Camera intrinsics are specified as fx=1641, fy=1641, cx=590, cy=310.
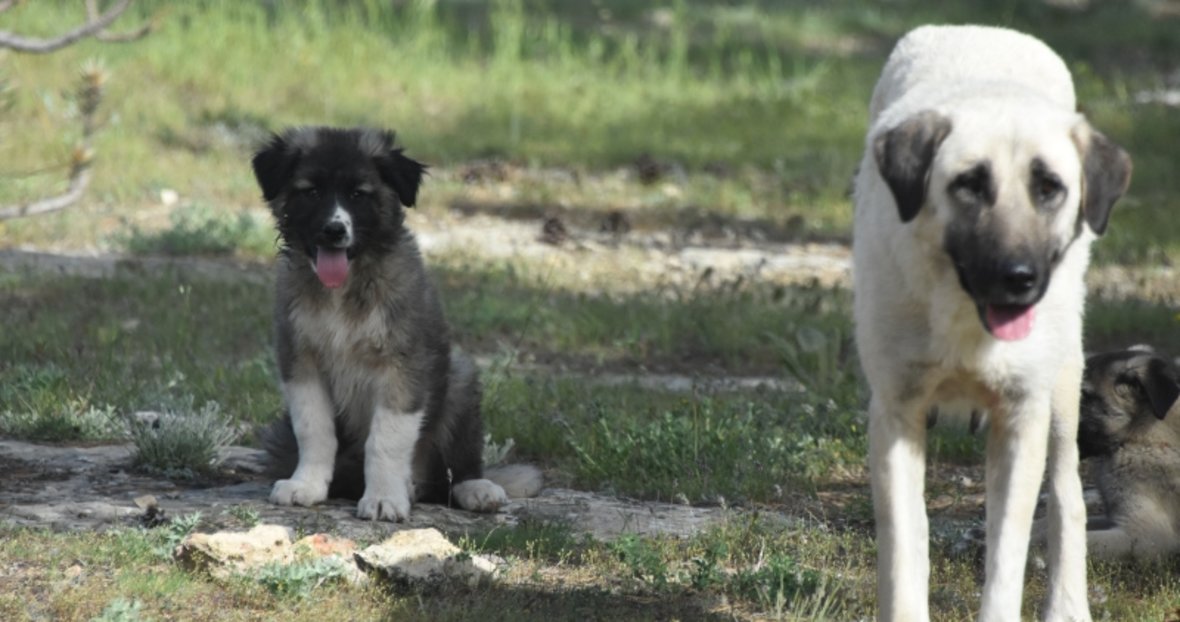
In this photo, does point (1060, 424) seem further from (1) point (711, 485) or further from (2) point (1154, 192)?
(2) point (1154, 192)

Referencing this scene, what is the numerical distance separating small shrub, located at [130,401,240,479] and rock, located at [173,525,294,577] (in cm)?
144

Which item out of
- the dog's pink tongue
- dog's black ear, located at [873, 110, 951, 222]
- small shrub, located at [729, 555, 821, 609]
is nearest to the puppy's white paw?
small shrub, located at [729, 555, 821, 609]

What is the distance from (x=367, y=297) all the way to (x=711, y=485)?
1.59 metres

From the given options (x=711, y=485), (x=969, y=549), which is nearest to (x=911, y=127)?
(x=969, y=549)

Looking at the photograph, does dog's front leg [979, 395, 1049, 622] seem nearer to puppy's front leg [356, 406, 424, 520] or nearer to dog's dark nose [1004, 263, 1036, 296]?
dog's dark nose [1004, 263, 1036, 296]

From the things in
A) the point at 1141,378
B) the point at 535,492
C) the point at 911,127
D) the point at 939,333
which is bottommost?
the point at 535,492

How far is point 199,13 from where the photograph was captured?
53.9ft

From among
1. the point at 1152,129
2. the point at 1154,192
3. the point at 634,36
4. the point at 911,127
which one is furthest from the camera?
the point at 634,36

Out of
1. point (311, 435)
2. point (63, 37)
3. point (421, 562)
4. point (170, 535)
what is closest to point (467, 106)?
point (311, 435)

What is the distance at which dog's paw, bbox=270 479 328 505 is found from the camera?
6141 millimetres

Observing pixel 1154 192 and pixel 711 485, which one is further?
pixel 1154 192

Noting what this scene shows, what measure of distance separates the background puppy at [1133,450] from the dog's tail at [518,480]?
219 cm

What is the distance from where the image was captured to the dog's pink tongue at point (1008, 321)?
4.40 m

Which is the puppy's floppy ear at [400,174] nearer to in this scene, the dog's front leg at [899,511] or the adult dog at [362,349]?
the adult dog at [362,349]
